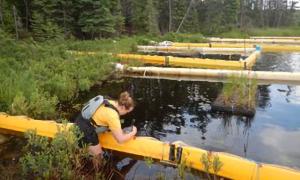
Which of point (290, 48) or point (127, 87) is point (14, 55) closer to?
point (127, 87)

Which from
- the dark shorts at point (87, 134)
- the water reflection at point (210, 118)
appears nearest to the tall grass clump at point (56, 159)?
the dark shorts at point (87, 134)

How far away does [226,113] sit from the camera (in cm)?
805

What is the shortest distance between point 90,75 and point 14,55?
114 inches

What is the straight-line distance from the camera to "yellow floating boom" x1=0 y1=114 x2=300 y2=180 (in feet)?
14.1

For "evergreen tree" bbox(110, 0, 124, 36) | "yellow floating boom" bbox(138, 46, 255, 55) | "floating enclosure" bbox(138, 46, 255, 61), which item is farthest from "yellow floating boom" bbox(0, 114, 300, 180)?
"evergreen tree" bbox(110, 0, 124, 36)

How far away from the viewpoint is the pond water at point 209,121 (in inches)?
239

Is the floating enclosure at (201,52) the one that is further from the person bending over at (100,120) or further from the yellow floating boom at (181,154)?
the person bending over at (100,120)

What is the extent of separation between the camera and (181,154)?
4.81 m

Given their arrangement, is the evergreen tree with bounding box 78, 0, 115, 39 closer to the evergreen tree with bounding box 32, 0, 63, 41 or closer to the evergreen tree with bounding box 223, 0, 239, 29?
the evergreen tree with bounding box 32, 0, 63, 41

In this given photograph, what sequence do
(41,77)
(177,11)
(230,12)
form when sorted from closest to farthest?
(41,77)
(177,11)
(230,12)

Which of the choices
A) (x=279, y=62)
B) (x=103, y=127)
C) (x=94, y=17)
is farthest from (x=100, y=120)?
(x=94, y=17)

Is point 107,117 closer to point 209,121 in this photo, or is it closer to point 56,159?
point 56,159

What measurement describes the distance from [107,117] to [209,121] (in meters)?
3.49

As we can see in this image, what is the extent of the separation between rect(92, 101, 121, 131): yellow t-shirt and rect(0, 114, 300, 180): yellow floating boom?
0.37 m
